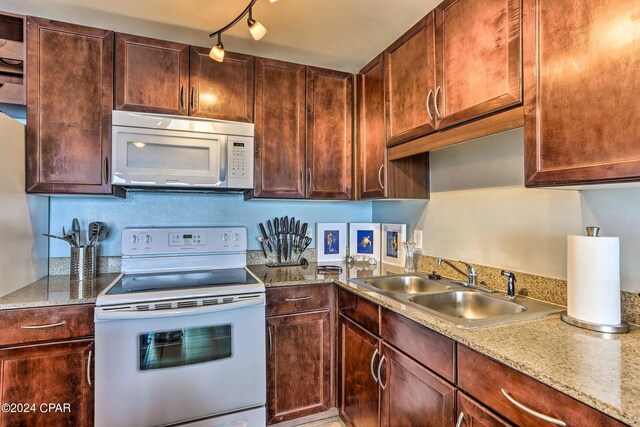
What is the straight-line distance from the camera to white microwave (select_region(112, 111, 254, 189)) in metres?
1.85

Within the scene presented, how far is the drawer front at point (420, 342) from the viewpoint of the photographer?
1.15 metres

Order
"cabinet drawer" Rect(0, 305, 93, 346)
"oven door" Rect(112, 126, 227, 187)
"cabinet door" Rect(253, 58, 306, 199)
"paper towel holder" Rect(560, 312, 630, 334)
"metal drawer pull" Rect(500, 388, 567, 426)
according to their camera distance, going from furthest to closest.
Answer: "cabinet door" Rect(253, 58, 306, 199) → "oven door" Rect(112, 126, 227, 187) → "cabinet drawer" Rect(0, 305, 93, 346) → "paper towel holder" Rect(560, 312, 630, 334) → "metal drawer pull" Rect(500, 388, 567, 426)

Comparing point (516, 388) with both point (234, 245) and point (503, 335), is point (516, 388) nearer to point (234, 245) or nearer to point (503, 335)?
point (503, 335)

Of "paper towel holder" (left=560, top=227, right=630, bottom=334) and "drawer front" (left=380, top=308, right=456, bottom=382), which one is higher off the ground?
"paper towel holder" (left=560, top=227, right=630, bottom=334)

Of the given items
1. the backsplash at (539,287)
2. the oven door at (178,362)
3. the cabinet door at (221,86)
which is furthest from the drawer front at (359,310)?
the cabinet door at (221,86)

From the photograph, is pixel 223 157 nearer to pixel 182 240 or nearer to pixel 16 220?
pixel 182 240

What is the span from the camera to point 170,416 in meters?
1.62

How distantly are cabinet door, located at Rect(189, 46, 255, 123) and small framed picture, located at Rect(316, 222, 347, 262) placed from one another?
1.01m

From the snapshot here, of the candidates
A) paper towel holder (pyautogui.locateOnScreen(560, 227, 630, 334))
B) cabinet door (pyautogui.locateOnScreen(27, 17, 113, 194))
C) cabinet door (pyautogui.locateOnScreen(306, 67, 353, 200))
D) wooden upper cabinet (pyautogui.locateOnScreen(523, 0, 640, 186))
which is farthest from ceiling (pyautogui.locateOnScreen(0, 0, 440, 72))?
paper towel holder (pyautogui.locateOnScreen(560, 227, 630, 334))

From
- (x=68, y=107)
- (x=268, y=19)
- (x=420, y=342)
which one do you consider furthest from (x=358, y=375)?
(x=68, y=107)

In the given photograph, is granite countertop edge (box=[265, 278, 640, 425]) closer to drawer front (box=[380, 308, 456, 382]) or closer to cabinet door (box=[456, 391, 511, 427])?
drawer front (box=[380, 308, 456, 382])

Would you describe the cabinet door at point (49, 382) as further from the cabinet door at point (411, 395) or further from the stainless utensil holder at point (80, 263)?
the cabinet door at point (411, 395)

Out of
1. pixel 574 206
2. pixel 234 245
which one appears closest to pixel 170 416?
pixel 234 245

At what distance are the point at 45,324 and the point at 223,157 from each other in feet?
3.91
